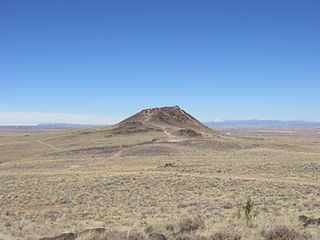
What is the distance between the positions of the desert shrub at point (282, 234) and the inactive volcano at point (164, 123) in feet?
210

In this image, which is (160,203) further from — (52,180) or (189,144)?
(189,144)

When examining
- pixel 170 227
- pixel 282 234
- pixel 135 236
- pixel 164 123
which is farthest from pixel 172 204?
pixel 164 123

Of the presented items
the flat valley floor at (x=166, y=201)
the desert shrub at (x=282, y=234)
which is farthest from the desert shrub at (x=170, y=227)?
the desert shrub at (x=282, y=234)

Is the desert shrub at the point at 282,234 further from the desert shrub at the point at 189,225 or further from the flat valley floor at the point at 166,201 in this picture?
the desert shrub at the point at 189,225

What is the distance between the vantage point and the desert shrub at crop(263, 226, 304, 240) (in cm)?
848

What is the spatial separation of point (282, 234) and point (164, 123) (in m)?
80.6

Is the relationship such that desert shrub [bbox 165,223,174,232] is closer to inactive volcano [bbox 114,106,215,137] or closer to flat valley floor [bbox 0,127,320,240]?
flat valley floor [bbox 0,127,320,240]

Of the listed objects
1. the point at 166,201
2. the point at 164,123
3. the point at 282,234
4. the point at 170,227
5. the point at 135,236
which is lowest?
the point at 166,201

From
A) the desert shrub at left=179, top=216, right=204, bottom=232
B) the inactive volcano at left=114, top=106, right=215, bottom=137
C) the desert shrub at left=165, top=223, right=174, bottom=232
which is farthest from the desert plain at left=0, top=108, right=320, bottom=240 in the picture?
the inactive volcano at left=114, top=106, right=215, bottom=137

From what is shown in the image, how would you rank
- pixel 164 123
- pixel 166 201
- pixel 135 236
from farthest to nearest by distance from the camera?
pixel 164 123 → pixel 166 201 → pixel 135 236

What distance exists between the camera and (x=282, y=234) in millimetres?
8609

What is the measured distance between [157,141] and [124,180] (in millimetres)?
37260

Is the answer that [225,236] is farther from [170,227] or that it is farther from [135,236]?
[135,236]

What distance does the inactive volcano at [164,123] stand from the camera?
80.8 meters
